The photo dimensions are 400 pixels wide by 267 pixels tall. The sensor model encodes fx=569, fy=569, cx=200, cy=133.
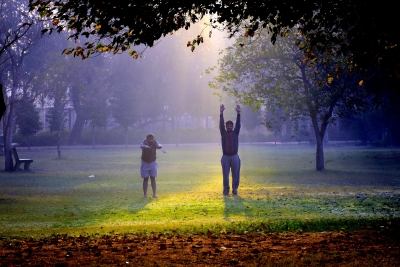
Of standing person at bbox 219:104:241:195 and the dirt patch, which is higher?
standing person at bbox 219:104:241:195

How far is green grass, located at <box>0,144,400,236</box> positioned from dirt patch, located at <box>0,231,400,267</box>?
129 centimetres

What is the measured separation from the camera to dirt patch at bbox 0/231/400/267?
302 inches

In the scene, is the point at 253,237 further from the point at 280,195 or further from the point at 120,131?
the point at 120,131

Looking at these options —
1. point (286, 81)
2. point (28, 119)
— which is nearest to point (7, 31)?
point (286, 81)

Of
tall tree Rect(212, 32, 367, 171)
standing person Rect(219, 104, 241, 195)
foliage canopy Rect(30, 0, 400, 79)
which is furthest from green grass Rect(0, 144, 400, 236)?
foliage canopy Rect(30, 0, 400, 79)

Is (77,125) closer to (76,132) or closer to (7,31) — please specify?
(76,132)

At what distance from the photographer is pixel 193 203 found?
17188 mm

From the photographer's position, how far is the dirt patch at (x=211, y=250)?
7.68m

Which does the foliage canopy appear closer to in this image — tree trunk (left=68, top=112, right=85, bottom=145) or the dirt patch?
the dirt patch

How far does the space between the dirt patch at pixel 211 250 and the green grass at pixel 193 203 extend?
129 cm

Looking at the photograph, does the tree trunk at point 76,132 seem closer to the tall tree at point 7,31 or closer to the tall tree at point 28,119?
the tall tree at point 28,119

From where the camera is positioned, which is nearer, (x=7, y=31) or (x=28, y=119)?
(x=7, y=31)

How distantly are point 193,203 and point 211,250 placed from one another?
8.67 m

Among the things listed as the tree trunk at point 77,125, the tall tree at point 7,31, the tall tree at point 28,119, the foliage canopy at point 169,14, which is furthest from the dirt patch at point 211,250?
the tree trunk at point 77,125
